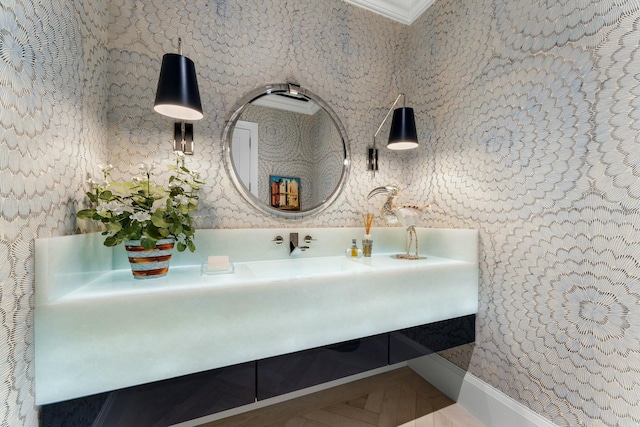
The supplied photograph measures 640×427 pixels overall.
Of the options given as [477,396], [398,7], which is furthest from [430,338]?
[398,7]

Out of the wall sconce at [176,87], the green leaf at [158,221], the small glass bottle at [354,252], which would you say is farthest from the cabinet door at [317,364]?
the wall sconce at [176,87]

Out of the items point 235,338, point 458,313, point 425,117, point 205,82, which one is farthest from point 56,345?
point 425,117

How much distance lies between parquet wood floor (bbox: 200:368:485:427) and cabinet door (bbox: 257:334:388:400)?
0.57 m

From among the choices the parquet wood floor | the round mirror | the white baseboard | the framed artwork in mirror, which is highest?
the round mirror

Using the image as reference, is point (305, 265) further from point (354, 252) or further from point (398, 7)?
point (398, 7)

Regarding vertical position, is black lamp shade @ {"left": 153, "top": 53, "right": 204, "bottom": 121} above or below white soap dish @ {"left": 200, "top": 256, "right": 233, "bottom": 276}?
above

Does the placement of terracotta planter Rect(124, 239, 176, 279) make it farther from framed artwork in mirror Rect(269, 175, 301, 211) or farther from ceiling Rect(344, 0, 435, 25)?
ceiling Rect(344, 0, 435, 25)

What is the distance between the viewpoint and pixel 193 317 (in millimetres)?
837

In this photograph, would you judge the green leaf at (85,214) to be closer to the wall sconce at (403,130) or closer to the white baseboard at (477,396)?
the wall sconce at (403,130)

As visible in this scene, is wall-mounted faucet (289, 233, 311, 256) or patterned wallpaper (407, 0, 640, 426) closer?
patterned wallpaper (407, 0, 640, 426)

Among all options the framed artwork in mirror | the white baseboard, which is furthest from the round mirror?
the white baseboard

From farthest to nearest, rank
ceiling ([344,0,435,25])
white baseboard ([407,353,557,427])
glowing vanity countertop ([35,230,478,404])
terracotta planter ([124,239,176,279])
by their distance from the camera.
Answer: ceiling ([344,0,435,25])
white baseboard ([407,353,557,427])
terracotta planter ([124,239,176,279])
glowing vanity countertop ([35,230,478,404])

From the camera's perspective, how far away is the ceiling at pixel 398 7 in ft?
5.84

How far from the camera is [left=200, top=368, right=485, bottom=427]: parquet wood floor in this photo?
139 cm
